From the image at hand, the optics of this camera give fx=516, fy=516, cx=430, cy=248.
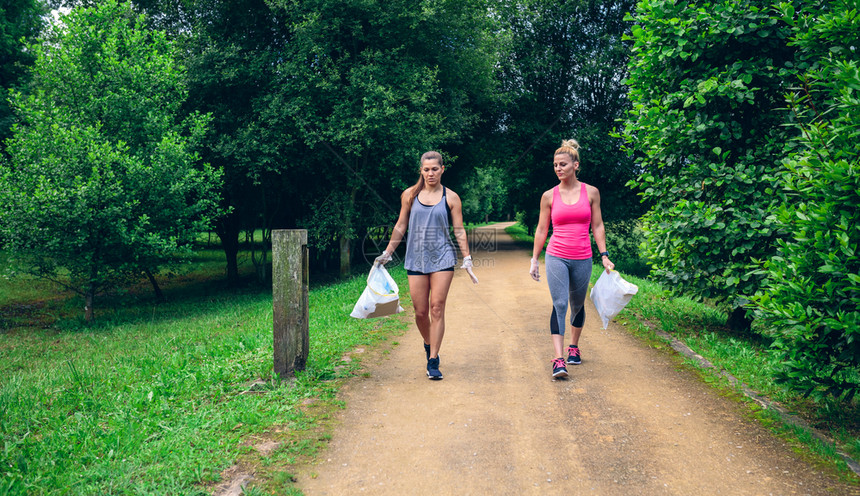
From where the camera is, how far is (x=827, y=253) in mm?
3867

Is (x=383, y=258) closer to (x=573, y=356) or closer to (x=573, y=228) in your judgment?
(x=573, y=228)

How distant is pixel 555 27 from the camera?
2289 centimetres

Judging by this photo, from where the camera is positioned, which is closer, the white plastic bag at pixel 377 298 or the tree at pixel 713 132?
the white plastic bag at pixel 377 298

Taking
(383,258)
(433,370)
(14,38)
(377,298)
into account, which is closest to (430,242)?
(383,258)

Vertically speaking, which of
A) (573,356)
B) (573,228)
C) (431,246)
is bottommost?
(573,356)

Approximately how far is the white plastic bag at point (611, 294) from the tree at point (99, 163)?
1150cm

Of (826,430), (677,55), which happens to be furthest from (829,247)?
(677,55)

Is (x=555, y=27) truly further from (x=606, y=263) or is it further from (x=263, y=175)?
(x=606, y=263)

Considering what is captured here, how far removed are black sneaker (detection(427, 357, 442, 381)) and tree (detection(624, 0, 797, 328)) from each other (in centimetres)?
356

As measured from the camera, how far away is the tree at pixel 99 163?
1213cm

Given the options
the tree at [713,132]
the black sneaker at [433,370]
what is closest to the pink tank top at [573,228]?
the black sneaker at [433,370]

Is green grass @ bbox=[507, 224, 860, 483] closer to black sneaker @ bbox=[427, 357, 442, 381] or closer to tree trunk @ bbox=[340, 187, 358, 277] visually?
black sneaker @ bbox=[427, 357, 442, 381]

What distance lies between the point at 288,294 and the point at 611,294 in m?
3.30

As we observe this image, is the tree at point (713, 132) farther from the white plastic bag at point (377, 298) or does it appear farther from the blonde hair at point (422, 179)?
the white plastic bag at point (377, 298)
